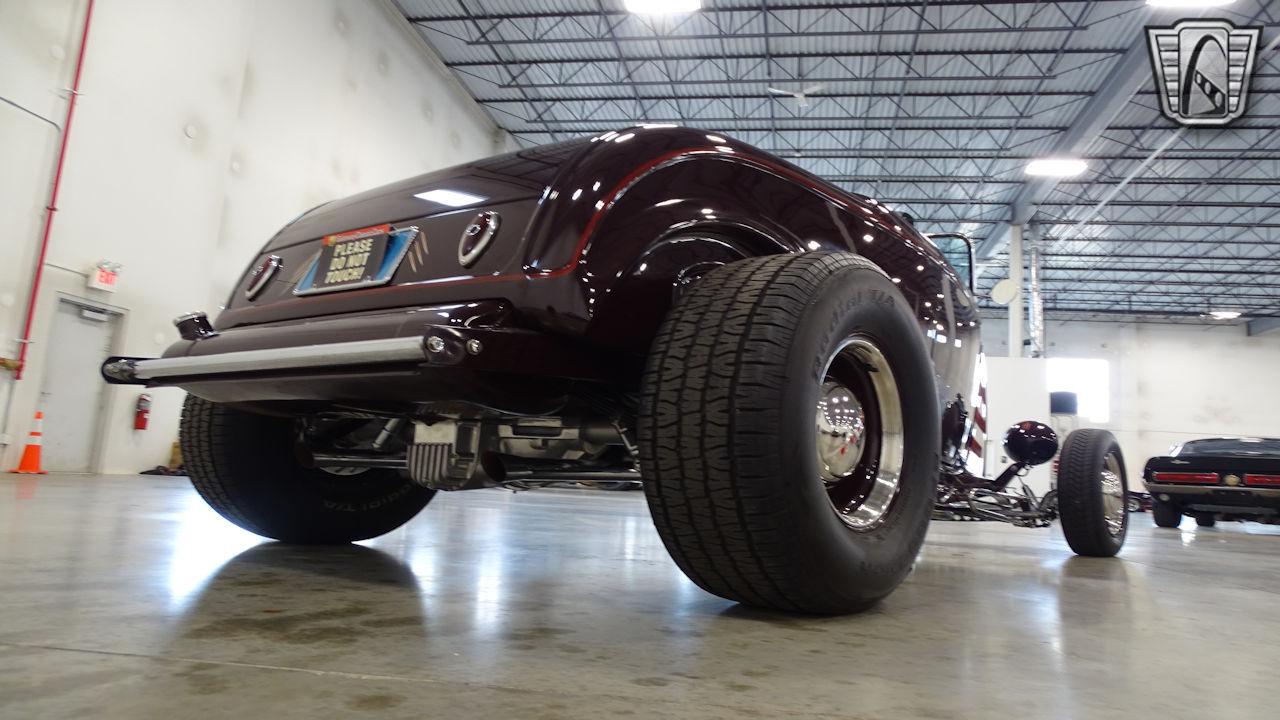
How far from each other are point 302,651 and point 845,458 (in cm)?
145

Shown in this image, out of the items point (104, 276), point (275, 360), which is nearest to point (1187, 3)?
point (275, 360)

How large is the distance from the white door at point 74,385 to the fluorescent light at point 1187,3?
1544 cm

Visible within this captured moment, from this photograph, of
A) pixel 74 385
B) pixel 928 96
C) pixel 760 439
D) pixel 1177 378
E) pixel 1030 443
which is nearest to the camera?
pixel 760 439

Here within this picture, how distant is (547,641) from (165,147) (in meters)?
10.4

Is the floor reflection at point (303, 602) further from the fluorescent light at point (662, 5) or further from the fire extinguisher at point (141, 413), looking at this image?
the fluorescent light at point (662, 5)

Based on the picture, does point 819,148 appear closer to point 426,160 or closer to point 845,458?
point 426,160

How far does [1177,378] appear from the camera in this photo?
3075 centimetres

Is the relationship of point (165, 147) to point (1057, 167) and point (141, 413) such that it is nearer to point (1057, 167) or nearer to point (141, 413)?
point (141, 413)

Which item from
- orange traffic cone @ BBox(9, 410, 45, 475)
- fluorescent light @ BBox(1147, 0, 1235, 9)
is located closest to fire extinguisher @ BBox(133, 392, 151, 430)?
orange traffic cone @ BBox(9, 410, 45, 475)

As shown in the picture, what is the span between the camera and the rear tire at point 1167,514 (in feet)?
33.2

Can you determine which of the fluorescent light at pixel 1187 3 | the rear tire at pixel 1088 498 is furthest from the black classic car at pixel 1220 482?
the fluorescent light at pixel 1187 3

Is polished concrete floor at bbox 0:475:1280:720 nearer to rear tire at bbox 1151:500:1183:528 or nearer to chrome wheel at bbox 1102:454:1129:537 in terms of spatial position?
chrome wheel at bbox 1102:454:1129:537

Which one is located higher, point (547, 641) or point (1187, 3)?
point (1187, 3)

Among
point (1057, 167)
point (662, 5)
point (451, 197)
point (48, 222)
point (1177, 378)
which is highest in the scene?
point (662, 5)
